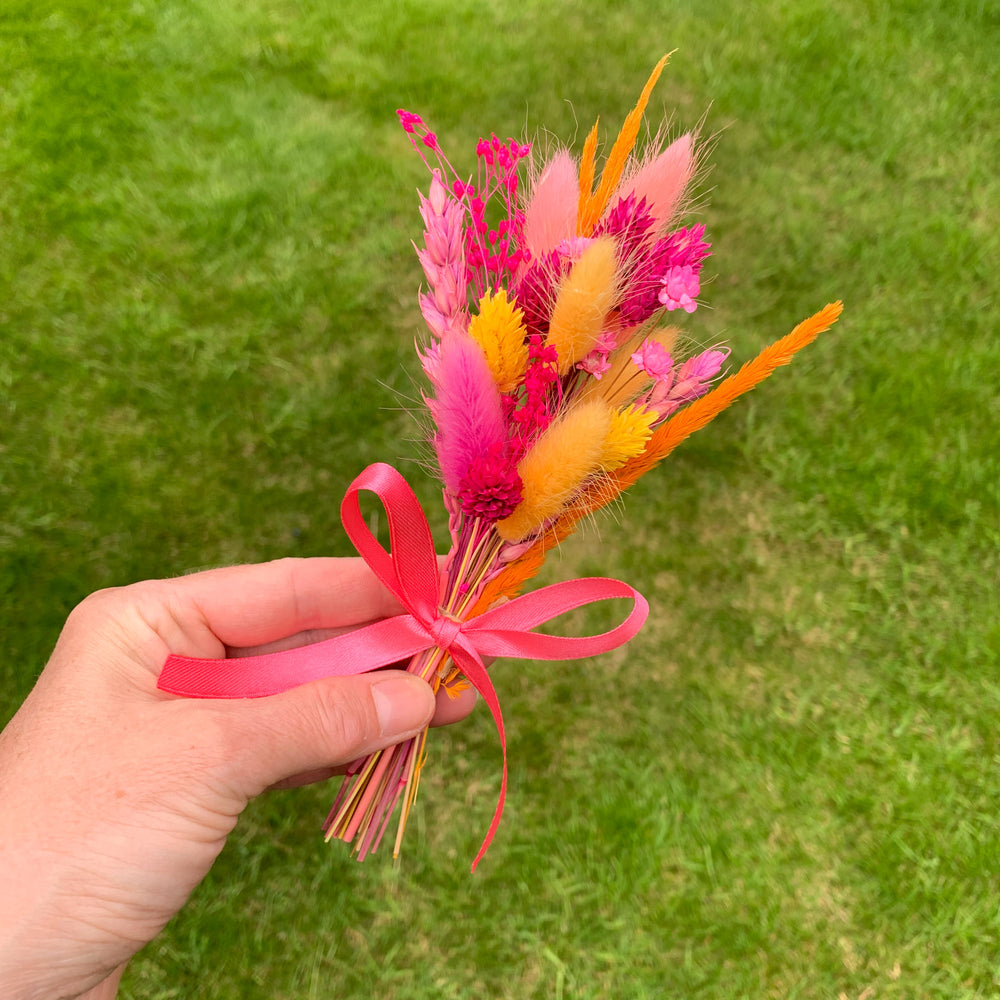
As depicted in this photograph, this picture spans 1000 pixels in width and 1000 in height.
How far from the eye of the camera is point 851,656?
1.59m

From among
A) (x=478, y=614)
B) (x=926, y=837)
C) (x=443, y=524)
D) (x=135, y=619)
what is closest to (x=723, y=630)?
(x=926, y=837)

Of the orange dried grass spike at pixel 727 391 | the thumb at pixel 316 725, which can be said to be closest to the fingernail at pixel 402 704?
the thumb at pixel 316 725

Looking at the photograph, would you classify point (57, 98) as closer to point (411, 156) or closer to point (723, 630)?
point (411, 156)

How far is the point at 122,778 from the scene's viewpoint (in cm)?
82

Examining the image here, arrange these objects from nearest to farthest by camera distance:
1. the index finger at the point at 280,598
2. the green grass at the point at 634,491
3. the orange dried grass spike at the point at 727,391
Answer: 1. the orange dried grass spike at the point at 727,391
2. the index finger at the point at 280,598
3. the green grass at the point at 634,491

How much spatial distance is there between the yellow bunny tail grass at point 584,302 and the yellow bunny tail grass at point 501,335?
0.13ft

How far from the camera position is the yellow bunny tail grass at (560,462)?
733mm

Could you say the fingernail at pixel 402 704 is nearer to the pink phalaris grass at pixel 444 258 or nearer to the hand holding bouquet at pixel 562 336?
the hand holding bouquet at pixel 562 336

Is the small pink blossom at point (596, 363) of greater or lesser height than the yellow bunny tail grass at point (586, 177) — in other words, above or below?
below

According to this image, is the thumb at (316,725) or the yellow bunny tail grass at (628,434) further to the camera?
the thumb at (316,725)

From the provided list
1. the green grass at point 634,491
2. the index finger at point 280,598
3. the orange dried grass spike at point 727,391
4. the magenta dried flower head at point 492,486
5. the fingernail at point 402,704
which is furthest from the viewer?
the green grass at point 634,491

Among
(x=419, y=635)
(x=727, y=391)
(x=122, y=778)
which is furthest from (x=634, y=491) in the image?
(x=122, y=778)

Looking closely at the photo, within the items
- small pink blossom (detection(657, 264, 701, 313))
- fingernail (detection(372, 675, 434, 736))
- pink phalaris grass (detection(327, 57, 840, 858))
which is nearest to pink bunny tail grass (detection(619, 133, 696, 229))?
pink phalaris grass (detection(327, 57, 840, 858))

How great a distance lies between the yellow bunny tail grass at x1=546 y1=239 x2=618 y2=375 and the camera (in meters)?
0.71
